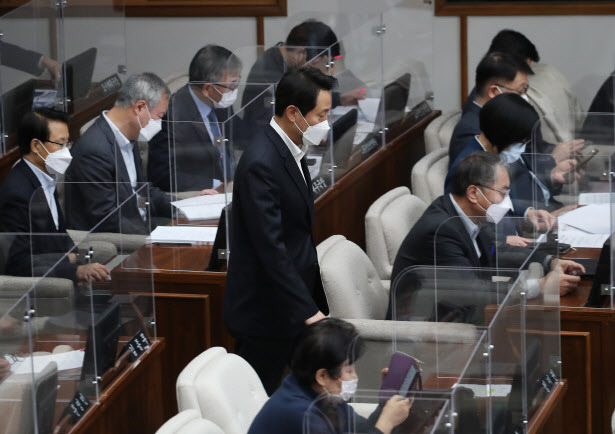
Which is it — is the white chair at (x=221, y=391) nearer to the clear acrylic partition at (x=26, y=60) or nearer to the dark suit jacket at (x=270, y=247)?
the dark suit jacket at (x=270, y=247)

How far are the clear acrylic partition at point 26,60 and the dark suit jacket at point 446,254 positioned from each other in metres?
2.54

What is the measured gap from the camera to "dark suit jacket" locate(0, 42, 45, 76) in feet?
20.1

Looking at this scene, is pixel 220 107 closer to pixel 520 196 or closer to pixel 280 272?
pixel 520 196

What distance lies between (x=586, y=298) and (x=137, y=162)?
6.47 ft

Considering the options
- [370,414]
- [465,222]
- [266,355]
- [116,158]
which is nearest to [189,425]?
[370,414]

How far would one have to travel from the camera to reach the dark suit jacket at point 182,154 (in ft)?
16.4

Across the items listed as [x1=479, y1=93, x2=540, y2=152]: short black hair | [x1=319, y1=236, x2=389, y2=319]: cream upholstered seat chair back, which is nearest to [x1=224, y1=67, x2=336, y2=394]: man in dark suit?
[x1=319, y1=236, x2=389, y2=319]: cream upholstered seat chair back

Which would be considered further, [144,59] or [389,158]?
[144,59]

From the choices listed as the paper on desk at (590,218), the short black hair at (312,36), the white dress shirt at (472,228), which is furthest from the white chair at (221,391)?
the short black hair at (312,36)

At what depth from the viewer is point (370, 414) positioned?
8.57ft

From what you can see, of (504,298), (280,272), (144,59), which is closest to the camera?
(504,298)

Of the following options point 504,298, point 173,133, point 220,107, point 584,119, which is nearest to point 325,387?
point 504,298

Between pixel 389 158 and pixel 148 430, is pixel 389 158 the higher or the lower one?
the higher one

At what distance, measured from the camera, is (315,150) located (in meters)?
5.54
